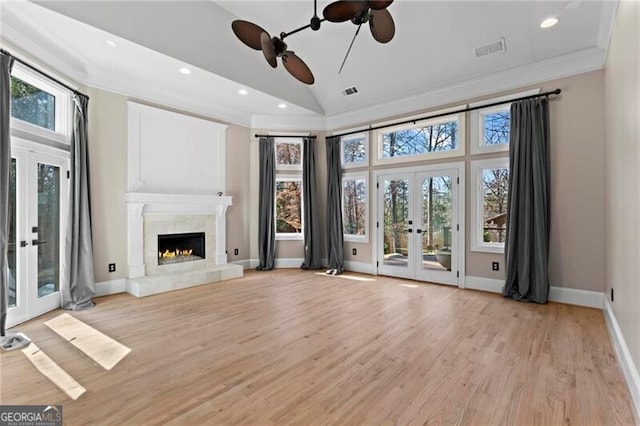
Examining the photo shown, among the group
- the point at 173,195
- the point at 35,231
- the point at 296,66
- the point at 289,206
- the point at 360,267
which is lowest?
the point at 360,267

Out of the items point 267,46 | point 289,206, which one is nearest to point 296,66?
point 267,46

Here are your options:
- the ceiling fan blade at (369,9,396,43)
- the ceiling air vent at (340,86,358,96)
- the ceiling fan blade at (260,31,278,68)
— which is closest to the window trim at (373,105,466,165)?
the ceiling air vent at (340,86,358,96)

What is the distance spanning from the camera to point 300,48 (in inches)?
207

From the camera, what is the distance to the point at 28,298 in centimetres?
366

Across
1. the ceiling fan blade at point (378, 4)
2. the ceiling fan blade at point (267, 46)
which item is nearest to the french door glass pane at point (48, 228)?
the ceiling fan blade at point (267, 46)

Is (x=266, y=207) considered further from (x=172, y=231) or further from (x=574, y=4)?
(x=574, y=4)

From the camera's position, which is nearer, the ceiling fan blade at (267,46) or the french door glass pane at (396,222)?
the ceiling fan blade at (267,46)

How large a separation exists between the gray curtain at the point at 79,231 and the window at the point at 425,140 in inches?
196

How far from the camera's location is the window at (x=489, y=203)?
484 cm

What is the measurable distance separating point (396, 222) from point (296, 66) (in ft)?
13.0

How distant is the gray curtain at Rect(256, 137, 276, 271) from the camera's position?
6688 mm

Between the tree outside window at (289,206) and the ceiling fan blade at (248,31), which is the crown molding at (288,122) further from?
the ceiling fan blade at (248,31)

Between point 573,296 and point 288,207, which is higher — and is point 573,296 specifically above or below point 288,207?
below

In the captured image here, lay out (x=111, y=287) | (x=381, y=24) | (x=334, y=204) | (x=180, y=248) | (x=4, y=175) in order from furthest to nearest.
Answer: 1. (x=334, y=204)
2. (x=180, y=248)
3. (x=111, y=287)
4. (x=4, y=175)
5. (x=381, y=24)
